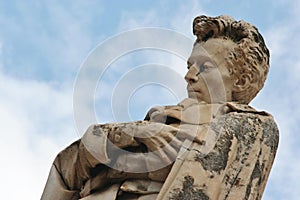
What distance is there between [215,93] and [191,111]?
0.44m

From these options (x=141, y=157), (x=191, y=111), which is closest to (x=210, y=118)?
(x=191, y=111)

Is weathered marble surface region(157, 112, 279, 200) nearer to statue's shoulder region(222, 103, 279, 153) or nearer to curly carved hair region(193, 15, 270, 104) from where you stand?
statue's shoulder region(222, 103, 279, 153)

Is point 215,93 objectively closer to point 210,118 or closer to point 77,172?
point 210,118

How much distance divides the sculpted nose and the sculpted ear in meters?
0.42

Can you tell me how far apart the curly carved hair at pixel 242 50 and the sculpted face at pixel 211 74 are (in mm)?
74

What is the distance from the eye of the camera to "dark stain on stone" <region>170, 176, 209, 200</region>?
24.0ft

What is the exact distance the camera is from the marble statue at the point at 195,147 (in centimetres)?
752

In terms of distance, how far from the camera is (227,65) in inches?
333

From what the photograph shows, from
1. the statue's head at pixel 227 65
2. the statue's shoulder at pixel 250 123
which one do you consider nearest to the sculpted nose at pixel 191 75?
the statue's head at pixel 227 65

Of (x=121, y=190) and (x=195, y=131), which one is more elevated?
(x=195, y=131)

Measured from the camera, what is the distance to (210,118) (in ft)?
26.3

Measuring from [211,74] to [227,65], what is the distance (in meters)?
0.20

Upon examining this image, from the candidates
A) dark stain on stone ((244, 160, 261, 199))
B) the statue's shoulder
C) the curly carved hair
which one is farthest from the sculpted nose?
dark stain on stone ((244, 160, 261, 199))

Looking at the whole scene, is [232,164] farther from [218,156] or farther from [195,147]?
[195,147]
